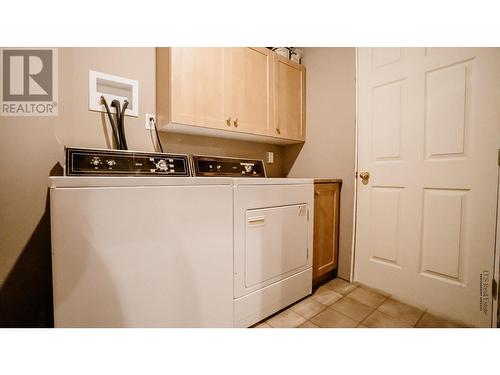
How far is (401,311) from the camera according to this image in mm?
1365

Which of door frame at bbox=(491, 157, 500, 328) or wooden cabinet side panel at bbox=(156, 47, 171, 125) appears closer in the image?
door frame at bbox=(491, 157, 500, 328)

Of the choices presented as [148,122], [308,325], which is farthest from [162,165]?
[308,325]

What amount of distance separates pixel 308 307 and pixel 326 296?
0.22m

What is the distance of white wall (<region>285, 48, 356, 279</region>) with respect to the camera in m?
1.73

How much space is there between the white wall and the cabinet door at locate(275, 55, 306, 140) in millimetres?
80

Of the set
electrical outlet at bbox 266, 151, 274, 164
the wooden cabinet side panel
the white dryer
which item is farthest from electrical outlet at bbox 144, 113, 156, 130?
electrical outlet at bbox 266, 151, 274, 164

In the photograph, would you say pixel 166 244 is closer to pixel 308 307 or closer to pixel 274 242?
pixel 274 242

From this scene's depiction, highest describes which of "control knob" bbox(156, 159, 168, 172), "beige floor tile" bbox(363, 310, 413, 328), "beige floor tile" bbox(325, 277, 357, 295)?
"control knob" bbox(156, 159, 168, 172)

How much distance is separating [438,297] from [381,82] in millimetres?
1553

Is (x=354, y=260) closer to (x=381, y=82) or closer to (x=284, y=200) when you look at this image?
(x=284, y=200)

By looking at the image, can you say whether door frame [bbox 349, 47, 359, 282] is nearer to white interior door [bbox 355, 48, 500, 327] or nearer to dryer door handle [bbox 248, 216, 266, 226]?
white interior door [bbox 355, 48, 500, 327]

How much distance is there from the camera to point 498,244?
43.2 inches

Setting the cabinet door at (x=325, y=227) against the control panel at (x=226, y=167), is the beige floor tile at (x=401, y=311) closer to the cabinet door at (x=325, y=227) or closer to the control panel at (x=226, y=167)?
the cabinet door at (x=325, y=227)

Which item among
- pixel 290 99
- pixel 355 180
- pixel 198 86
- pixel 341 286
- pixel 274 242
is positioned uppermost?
pixel 290 99
